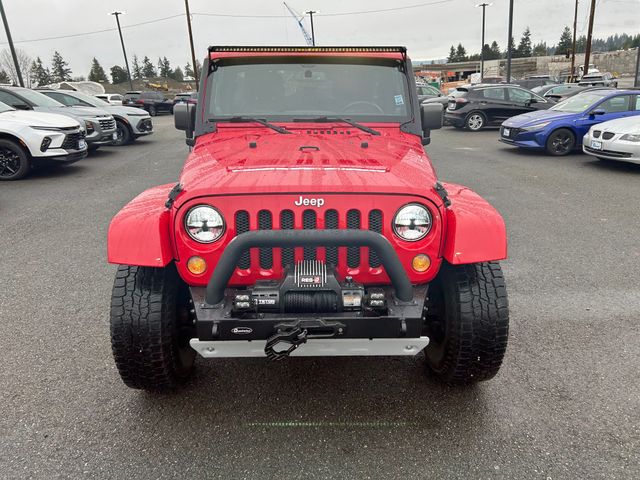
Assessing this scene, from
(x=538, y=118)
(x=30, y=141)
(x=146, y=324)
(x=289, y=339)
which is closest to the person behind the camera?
(x=289, y=339)

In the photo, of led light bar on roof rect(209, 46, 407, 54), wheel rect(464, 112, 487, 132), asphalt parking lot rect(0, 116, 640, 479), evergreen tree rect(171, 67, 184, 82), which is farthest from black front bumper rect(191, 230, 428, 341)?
evergreen tree rect(171, 67, 184, 82)

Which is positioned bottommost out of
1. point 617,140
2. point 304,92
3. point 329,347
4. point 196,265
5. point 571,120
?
point 617,140

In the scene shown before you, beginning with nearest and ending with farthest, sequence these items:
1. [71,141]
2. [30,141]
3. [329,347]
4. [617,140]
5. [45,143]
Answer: [329,347] < [617,140] < [30,141] < [45,143] < [71,141]

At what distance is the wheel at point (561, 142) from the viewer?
1101 centimetres

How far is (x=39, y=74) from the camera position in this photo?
8375cm

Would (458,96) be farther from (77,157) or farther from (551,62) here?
(551,62)

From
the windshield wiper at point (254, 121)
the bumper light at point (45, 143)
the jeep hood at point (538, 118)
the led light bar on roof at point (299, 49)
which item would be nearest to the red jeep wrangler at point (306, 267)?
the windshield wiper at point (254, 121)

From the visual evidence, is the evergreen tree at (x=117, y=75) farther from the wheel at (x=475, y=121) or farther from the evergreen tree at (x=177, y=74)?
the wheel at (x=475, y=121)

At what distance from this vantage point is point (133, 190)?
855cm

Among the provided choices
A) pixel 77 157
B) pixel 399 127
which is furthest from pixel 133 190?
pixel 399 127

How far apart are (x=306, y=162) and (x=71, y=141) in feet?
28.5

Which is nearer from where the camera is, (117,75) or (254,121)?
(254,121)

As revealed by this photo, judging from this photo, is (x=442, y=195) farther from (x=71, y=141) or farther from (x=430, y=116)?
(x=71, y=141)

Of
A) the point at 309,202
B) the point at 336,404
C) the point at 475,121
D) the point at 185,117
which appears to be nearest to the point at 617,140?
the point at 475,121
